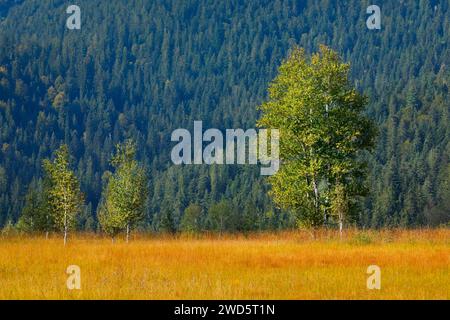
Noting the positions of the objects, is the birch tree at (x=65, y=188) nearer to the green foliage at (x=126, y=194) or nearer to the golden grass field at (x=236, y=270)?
the green foliage at (x=126, y=194)

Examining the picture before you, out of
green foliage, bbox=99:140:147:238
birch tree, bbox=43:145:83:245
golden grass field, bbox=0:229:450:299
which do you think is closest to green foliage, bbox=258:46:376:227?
golden grass field, bbox=0:229:450:299

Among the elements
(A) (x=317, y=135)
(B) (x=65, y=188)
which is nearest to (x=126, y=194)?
(B) (x=65, y=188)

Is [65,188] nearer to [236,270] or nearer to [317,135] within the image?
[317,135]

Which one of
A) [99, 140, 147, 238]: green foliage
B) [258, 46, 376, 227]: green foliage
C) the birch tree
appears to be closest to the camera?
[258, 46, 376, 227]: green foliage

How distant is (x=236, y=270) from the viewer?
74.1 feet

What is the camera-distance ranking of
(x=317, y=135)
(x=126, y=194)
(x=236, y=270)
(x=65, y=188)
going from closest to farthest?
(x=236, y=270), (x=317, y=135), (x=65, y=188), (x=126, y=194)

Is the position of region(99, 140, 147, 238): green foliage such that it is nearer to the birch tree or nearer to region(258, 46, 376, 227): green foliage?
the birch tree

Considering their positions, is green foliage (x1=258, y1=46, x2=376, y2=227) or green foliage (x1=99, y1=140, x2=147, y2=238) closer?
green foliage (x1=258, y1=46, x2=376, y2=227)

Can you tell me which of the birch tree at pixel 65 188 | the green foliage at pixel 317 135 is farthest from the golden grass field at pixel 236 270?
the birch tree at pixel 65 188

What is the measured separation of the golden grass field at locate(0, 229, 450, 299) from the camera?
57.4 ft

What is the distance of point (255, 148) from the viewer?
A: 39969mm
